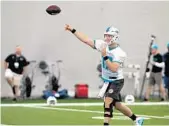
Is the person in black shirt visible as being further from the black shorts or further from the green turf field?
the black shorts

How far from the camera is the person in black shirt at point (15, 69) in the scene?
21547 millimetres

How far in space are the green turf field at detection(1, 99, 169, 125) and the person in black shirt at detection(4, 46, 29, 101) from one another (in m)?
1.91

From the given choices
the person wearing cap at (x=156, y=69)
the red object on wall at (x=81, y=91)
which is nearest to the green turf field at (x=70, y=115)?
the person wearing cap at (x=156, y=69)

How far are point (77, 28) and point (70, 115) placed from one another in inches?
322

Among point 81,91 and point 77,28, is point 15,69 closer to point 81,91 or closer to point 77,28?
point 81,91

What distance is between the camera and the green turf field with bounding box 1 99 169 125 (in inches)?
555

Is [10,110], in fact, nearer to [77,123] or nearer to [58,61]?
[77,123]

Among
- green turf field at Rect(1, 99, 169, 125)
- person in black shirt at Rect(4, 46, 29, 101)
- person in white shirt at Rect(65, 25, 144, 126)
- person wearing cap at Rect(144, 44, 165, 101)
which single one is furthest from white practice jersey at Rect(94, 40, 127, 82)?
person in black shirt at Rect(4, 46, 29, 101)

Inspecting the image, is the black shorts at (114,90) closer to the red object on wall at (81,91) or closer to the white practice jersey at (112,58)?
the white practice jersey at (112,58)

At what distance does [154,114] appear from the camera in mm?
16344

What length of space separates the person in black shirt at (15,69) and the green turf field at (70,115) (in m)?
1.91

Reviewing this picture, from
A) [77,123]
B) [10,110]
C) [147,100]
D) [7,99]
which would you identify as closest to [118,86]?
[77,123]

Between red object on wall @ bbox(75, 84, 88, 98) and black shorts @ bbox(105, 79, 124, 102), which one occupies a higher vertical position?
black shorts @ bbox(105, 79, 124, 102)

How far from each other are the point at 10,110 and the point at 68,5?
742 centimetres
